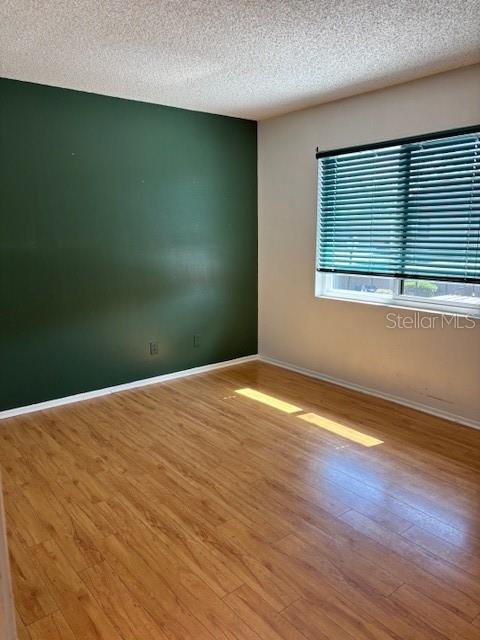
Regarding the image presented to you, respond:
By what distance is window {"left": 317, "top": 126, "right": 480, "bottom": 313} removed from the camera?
3201mm

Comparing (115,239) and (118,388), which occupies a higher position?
(115,239)

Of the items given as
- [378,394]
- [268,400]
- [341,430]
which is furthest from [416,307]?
[268,400]

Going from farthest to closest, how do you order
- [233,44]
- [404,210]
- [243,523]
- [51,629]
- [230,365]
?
1. [230,365]
2. [404,210]
3. [233,44]
4. [243,523]
5. [51,629]

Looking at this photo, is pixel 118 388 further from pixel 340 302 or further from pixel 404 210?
pixel 404 210

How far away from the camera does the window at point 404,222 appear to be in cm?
320

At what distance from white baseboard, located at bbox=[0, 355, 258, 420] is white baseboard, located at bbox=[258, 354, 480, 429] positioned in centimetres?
46

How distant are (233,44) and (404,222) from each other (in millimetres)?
1809

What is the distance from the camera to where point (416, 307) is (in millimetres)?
3625

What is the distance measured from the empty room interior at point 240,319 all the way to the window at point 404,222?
0.02m

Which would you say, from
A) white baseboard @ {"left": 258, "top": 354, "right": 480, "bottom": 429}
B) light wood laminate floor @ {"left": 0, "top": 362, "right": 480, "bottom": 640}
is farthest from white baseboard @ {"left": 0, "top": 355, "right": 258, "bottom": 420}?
white baseboard @ {"left": 258, "top": 354, "right": 480, "bottom": 429}

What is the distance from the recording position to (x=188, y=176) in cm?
430

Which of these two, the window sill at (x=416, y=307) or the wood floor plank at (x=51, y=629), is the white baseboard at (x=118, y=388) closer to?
the window sill at (x=416, y=307)

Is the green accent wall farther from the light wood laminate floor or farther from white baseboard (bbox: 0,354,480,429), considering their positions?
the light wood laminate floor

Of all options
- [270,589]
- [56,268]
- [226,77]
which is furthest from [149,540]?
[226,77]
